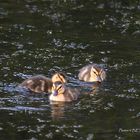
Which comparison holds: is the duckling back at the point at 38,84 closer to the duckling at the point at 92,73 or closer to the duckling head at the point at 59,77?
the duckling head at the point at 59,77

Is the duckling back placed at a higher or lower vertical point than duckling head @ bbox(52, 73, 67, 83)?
lower

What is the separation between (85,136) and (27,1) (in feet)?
30.5

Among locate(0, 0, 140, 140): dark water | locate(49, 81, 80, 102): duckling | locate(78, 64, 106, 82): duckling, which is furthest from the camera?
locate(78, 64, 106, 82): duckling

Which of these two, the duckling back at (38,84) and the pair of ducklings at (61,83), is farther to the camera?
the duckling back at (38,84)

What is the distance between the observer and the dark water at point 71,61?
10.5 meters

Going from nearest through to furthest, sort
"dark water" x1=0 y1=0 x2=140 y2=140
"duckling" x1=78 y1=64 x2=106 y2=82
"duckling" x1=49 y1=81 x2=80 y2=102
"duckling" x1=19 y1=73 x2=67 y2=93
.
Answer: "dark water" x1=0 y1=0 x2=140 y2=140, "duckling" x1=49 y1=81 x2=80 y2=102, "duckling" x1=19 y1=73 x2=67 y2=93, "duckling" x1=78 y1=64 x2=106 y2=82

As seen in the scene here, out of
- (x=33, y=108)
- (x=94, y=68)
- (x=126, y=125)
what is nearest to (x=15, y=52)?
(x=94, y=68)

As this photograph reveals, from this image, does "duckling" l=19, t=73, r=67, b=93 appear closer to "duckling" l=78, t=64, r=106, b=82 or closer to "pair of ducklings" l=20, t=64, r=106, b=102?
"pair of ducklings" l=20, t=64, r=106, b=102

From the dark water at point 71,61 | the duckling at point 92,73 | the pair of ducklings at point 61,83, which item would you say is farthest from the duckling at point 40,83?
the duckling at point 92,73

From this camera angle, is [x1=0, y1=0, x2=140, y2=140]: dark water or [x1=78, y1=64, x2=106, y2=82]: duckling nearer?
[x1=0, y1=0, x2=140, y2=140]: dark water

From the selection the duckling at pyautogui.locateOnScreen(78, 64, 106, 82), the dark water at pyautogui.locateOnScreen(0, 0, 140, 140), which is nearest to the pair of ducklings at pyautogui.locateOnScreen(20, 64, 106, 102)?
the duckling at pyautogui.locateOnScreen(78, 64, 106, 82)

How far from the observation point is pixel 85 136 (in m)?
10.1

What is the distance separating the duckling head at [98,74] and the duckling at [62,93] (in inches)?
43.7

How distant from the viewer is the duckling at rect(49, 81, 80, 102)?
1186cm
